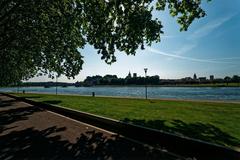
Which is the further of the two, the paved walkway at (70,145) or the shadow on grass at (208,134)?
the shadow on grass at (208,134)

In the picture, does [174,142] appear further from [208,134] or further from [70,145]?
[70,145]

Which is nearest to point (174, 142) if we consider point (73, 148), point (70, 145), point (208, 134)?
point (208, 134)

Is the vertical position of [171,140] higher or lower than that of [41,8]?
lower

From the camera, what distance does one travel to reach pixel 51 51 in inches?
1053

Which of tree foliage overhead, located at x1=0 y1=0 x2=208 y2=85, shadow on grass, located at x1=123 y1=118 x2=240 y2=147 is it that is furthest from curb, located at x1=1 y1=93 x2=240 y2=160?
tree foliage overhead, located at x1=0 y1=0 x2=208 y2=85

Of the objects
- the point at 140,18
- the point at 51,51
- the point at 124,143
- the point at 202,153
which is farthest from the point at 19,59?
the point at 202,153

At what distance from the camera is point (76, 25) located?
1742 cm

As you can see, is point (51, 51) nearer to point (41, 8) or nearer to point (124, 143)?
point (41, 8)

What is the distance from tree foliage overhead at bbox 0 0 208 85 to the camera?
13.7 meters

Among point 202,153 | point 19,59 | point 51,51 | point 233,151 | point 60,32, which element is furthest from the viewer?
point 19,59

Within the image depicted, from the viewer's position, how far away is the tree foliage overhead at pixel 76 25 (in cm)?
1373

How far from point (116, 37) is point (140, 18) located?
84.9 inches

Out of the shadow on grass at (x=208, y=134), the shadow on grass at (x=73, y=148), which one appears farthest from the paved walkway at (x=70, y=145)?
the shadow on grass at (x=208, y=134)

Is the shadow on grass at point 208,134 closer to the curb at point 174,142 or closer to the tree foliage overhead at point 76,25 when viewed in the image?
the curb at point 174,142
